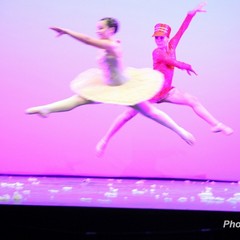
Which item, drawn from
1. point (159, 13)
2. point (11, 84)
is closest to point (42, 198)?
point (11, 84)

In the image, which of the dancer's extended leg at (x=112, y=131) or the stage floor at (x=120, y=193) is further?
the dancer's extended leg at (x=112, y=131)

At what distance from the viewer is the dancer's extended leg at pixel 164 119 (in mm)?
2602

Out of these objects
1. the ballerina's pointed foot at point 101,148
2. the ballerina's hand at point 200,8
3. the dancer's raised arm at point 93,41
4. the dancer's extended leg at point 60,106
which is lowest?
the ballerina's pointed foot at point 101,148

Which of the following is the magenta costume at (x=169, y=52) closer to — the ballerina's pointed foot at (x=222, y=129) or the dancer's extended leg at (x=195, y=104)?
the dancer's extended leg at (x=195, y=104)

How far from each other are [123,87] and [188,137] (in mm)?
408

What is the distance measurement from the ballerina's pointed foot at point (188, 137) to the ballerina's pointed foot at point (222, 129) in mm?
111

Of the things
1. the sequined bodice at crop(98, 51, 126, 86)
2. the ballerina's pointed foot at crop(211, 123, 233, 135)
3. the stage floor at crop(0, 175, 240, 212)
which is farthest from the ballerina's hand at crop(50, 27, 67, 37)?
the ballerina's pointed foot at crop(211, 123, 233, 135)

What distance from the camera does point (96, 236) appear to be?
248 cm

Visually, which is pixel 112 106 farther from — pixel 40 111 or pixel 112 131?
pixel 40 111

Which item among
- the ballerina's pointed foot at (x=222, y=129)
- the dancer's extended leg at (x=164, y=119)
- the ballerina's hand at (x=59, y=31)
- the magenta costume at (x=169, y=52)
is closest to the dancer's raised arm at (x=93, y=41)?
the ballerina's hand at (x=59, y=31)

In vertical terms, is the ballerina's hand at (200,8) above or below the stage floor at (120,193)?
above

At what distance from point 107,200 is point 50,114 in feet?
1.74

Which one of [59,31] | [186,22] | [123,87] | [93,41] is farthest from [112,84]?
[186,22]

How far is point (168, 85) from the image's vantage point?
2.62m
